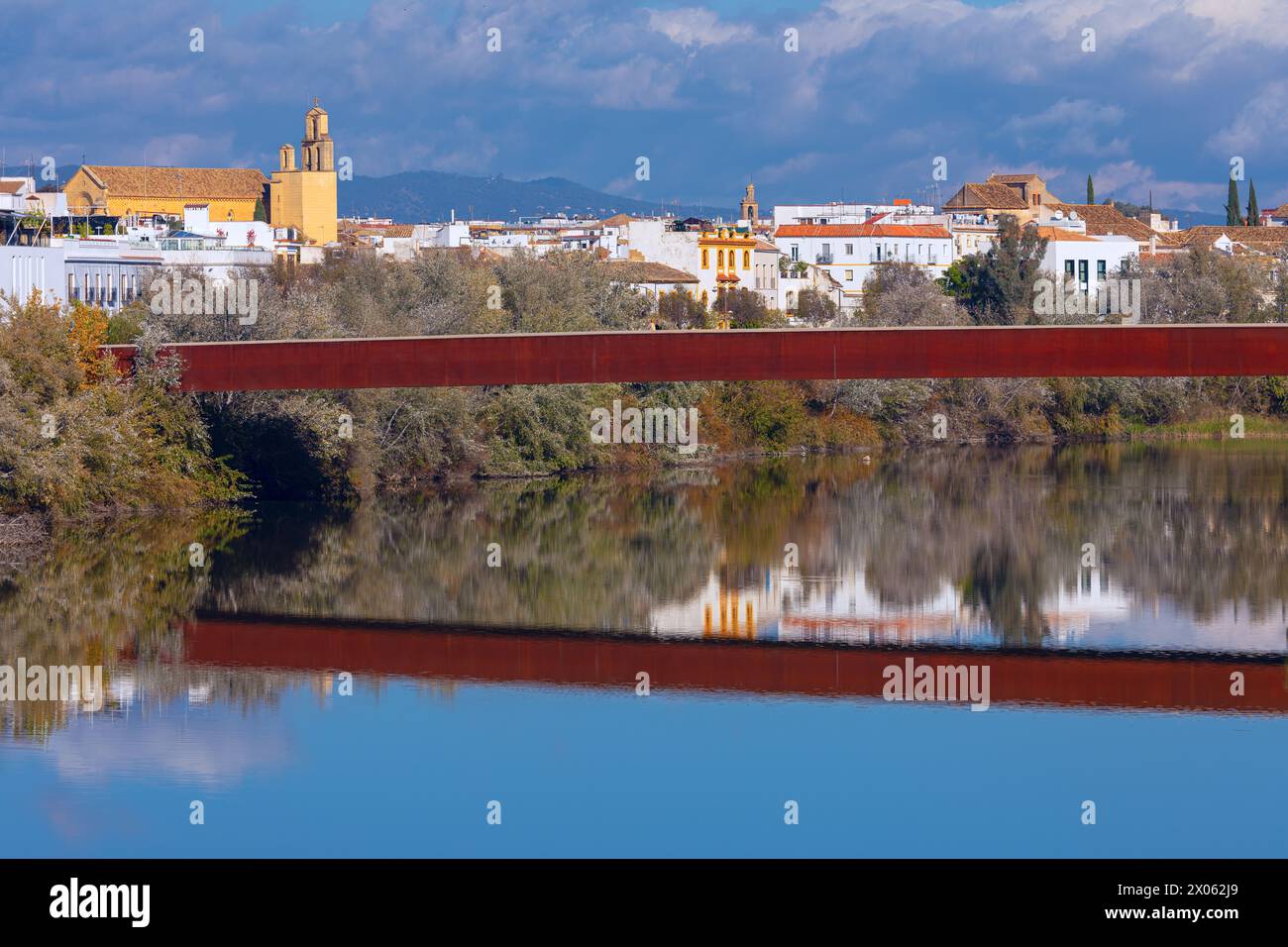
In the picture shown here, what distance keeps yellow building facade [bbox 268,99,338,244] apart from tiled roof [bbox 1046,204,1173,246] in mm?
43559

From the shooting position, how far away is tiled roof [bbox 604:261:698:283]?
86312 millimetres

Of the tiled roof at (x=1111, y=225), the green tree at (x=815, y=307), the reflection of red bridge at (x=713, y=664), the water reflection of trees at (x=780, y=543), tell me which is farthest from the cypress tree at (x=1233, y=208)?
the reflection of red bridge at (x=713, y=664)

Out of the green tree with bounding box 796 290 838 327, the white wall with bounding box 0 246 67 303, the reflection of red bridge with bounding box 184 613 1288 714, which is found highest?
the green tree with bounding box 796 290 838 327

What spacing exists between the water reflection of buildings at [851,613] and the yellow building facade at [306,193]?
3706 inches

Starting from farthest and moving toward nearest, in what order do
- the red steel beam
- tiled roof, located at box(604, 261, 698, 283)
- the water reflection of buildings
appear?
tiled roof, located at box(604, 261, 698, 283) → the red steel beam → the water reflection of buildings

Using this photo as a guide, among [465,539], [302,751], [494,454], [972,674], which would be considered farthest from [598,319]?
[302,751]

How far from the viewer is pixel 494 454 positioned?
58000 millimetres

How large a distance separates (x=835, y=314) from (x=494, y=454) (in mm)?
40859

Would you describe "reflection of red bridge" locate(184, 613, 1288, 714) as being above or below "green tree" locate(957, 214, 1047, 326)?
below

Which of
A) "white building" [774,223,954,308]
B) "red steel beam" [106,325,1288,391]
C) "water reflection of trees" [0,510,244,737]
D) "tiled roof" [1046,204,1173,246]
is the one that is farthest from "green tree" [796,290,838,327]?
"water reflection of trees" [0,510,244,737]

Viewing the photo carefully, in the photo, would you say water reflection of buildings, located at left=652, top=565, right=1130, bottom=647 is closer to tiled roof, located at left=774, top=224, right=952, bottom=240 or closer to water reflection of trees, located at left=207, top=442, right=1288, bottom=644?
water reflection of trees, located at left=207, top=442, right=1288, bottom=644

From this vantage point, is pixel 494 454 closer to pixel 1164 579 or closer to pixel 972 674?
pixel 1164 579

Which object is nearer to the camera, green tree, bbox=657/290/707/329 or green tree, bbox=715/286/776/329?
green tree, bbox=657/290/707/329

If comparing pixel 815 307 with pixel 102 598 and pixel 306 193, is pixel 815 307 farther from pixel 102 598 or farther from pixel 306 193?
pixel 102 598
